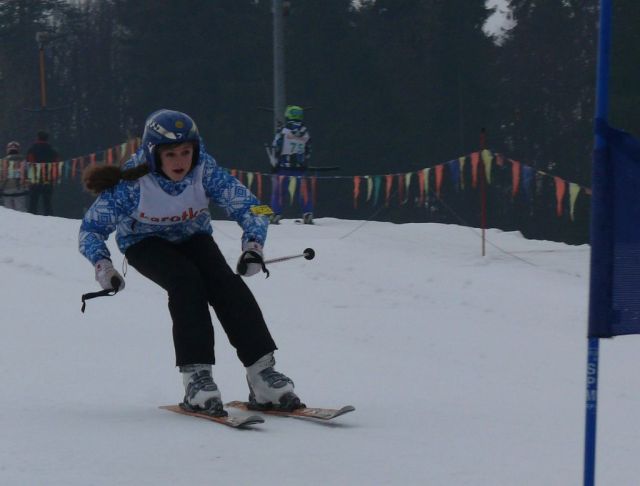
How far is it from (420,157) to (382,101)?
118 inches

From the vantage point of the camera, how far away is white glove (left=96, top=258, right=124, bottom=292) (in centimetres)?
520

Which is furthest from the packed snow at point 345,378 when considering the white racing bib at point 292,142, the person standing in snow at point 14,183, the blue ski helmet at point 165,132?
the person standing in snow at point 14,183

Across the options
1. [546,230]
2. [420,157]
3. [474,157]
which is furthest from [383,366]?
[420,157]

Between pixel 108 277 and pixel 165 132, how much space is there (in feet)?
2.30

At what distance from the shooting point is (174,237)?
560cm

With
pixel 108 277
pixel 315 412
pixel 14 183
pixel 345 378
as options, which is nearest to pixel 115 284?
pixel 108 277

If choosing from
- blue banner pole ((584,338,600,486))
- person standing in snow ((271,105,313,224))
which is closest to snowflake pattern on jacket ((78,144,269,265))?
blue banner pole ((584,338,600,486))

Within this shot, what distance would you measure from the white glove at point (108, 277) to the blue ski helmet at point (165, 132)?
1.62 feet

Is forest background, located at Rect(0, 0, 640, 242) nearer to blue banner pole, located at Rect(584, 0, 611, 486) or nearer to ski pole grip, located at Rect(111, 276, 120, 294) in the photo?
ski pole grip, located at Rect(111, 276, 120, 294)

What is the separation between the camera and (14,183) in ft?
65.4

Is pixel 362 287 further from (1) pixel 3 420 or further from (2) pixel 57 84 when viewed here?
(2) pixel 57 84

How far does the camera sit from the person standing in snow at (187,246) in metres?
5.29

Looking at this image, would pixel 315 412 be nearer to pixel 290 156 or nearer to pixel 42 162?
pixel 290 156

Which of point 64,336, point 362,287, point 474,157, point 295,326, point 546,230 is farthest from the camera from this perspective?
point 546,230
